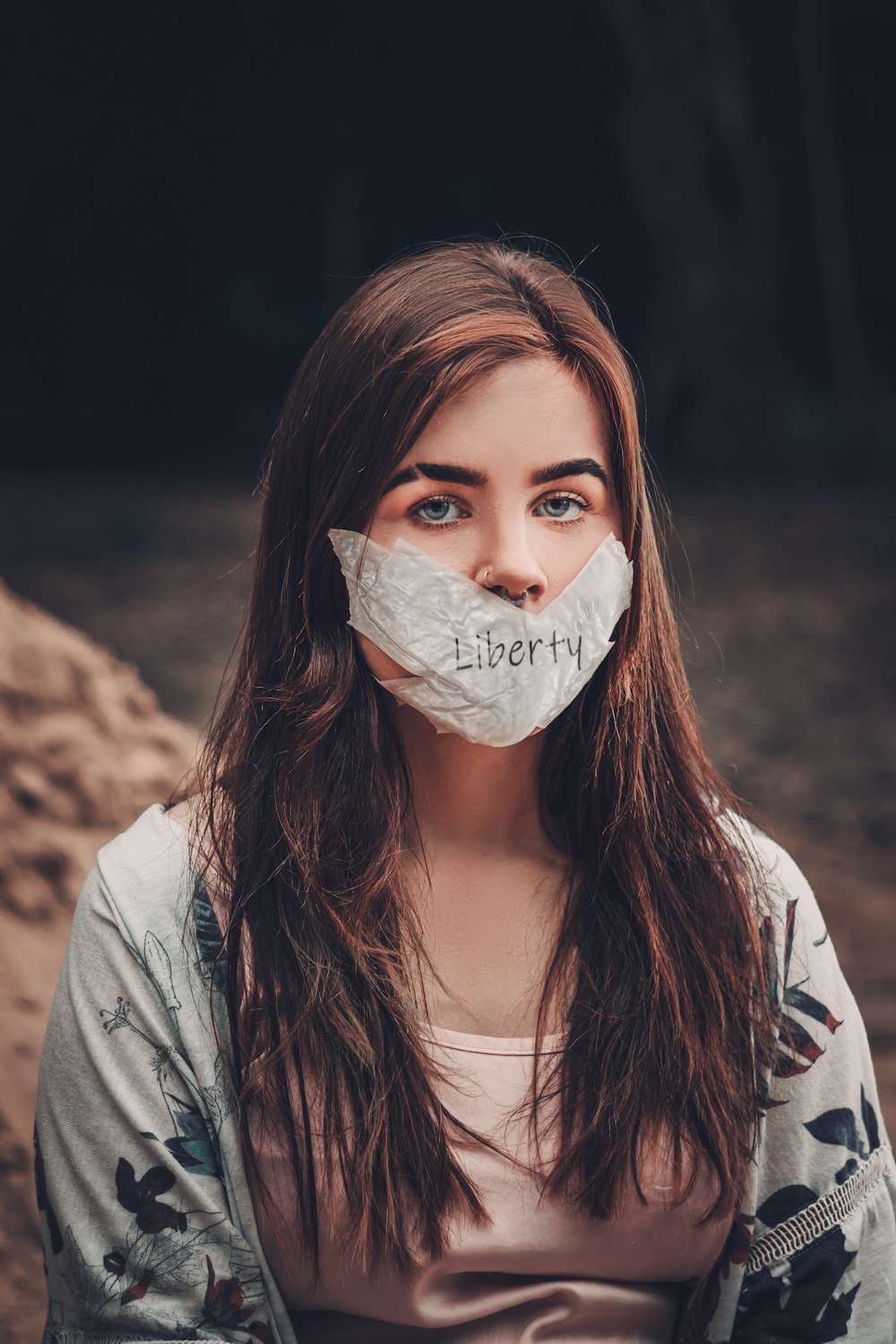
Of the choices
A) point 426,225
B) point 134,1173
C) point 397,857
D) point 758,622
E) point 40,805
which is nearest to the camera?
point 134,1173

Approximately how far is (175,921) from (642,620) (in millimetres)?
671

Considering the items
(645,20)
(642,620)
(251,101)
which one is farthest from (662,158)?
(642,620)

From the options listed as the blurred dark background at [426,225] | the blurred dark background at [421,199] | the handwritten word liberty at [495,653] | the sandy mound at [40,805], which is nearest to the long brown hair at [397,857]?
the handwritten word liberty at [495,653]

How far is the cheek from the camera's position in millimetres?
1610

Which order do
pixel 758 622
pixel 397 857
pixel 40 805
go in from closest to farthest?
1. pixel 397 857
2. pixel 40 805
3. pixel 758 622

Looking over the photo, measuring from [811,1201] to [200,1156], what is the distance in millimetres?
733

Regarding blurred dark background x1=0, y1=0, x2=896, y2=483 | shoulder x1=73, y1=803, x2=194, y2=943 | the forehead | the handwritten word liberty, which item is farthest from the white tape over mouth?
blurred dark background x1=0, y1=0, x2=896, y2=483

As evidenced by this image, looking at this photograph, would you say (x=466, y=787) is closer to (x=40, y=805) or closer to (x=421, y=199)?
(x=40, y=805)

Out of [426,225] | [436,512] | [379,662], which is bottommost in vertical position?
[379,662]

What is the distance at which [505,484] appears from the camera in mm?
1541

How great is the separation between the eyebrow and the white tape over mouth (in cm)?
7

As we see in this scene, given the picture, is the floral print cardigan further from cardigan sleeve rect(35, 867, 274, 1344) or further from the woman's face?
the woman's face

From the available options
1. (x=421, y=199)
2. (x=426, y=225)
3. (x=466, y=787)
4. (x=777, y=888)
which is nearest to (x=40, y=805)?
(x=466, y=787)

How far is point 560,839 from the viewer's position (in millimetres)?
1762
